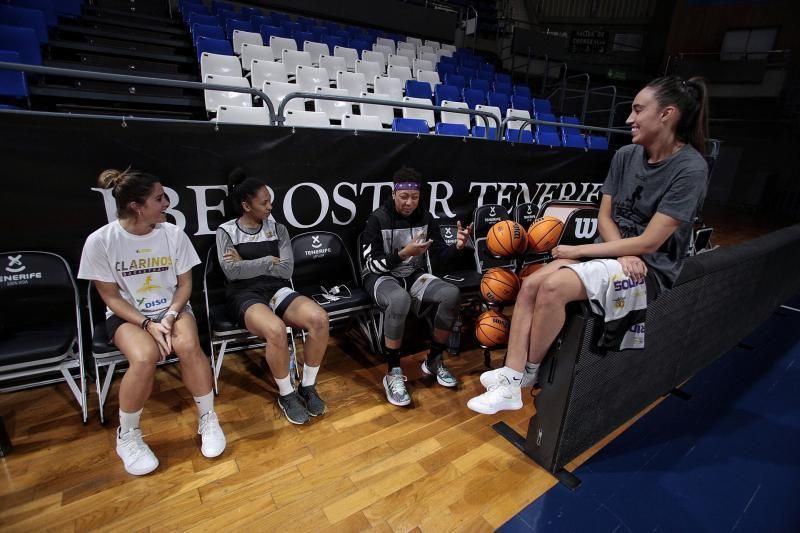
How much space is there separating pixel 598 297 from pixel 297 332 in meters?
2.29

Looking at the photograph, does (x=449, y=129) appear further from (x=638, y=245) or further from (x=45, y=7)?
(x=45, y=7)

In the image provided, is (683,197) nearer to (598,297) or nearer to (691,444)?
(598,297)

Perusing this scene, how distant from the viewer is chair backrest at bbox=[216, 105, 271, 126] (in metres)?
3.65

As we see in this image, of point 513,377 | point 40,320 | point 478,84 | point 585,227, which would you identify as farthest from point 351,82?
point 513,377

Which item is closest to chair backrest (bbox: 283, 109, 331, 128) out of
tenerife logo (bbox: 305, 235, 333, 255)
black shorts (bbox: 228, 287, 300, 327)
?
tenerife logo (bbox: 305, 235, 333, 255)

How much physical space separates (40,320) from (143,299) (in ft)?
2.72

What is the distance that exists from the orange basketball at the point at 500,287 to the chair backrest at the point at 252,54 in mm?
5843

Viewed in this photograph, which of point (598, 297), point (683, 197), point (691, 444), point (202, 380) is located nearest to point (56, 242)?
point (202, 380)

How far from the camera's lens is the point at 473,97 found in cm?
799

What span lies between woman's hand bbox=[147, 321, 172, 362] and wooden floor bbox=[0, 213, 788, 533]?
515mm

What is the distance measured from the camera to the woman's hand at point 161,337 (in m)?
1.99

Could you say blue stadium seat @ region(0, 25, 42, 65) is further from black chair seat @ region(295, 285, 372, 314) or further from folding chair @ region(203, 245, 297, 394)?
black chair seat @ region(295, 285, 372, 314)

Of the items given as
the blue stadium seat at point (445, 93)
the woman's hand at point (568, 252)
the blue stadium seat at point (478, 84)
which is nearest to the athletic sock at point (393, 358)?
the woman's hand at point (568, 252)

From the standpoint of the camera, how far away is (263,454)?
6.72ft
